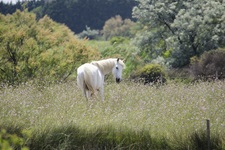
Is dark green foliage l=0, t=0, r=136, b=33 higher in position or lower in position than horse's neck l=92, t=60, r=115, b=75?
higher

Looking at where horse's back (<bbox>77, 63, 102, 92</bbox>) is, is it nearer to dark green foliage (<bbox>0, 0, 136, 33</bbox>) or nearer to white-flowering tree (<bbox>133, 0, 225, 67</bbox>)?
white-flowering tree (<bbox>133, 0, 225, 67</bbox>)

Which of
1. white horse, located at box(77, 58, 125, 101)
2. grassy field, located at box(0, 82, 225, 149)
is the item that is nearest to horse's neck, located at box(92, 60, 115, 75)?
white horse, located at box(77, 58, 125, 101)

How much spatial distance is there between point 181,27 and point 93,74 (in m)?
11.2

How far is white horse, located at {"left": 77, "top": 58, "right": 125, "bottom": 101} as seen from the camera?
9570 mm

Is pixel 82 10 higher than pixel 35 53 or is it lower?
higher

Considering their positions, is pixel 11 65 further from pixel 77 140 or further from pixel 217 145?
pixel 217 145

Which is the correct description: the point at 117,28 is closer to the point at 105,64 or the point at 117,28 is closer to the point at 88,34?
the point at 88,34

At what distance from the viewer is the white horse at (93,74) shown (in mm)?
9570

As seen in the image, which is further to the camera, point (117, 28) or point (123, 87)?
point (117, 28)

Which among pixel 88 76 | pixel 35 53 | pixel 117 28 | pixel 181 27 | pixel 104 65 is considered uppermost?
pixel 117 28

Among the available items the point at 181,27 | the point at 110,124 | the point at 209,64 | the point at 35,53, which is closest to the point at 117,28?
the point at 181,27

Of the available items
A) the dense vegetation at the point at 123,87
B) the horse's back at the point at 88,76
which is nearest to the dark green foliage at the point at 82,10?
the dense vegetation at the point at 123,87

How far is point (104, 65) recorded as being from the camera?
34.1 ft

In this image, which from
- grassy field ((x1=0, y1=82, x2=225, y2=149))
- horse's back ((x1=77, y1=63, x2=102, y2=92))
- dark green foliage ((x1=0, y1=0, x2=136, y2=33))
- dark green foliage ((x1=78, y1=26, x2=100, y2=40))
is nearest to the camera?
grassy field ((x1=0, y1=82, x2=225, y2=149))
